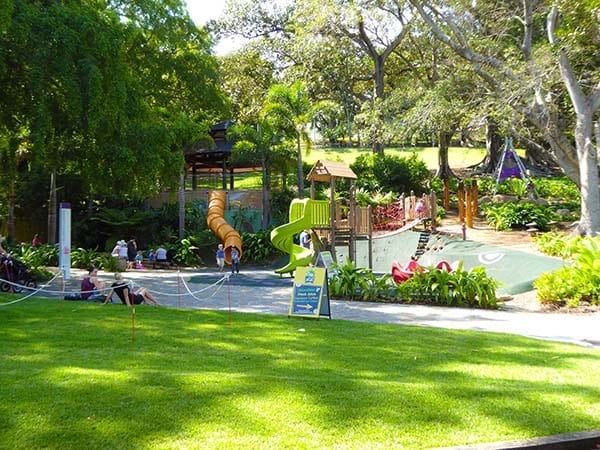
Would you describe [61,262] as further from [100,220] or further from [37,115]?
[100,220]

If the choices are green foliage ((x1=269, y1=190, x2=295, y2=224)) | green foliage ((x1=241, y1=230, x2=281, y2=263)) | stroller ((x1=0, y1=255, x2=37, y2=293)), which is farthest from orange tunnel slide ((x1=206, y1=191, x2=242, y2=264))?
stroller ((x1=0, y1=255, x2=37, y2=293))

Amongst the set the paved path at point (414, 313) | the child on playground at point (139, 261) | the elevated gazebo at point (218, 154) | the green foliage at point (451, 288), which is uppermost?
the elevated gazebo at point (218, 154)

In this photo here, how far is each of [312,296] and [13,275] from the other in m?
9.01

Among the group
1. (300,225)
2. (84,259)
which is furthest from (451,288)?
(84,259)

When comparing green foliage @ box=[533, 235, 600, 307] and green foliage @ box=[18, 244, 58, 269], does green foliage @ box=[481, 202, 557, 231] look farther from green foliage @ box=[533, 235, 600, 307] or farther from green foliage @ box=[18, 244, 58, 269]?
green foliage @ box=[18, 244, 58, 269]

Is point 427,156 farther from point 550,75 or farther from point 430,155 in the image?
point 550,75

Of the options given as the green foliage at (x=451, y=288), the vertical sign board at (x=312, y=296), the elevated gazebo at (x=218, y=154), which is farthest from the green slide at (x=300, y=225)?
the elevated gazebo at (x=218, y=154)

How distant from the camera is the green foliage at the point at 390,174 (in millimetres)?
35594

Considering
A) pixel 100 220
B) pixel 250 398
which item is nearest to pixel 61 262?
pixel 100 220

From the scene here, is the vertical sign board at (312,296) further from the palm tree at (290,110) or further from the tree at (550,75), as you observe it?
the palm tree at (290,110)

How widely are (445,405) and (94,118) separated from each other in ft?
44.3

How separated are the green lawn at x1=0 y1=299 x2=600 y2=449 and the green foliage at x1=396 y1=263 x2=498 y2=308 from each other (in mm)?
4880

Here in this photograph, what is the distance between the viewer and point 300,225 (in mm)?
20125

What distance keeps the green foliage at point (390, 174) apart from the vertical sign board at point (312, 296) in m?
23.9
